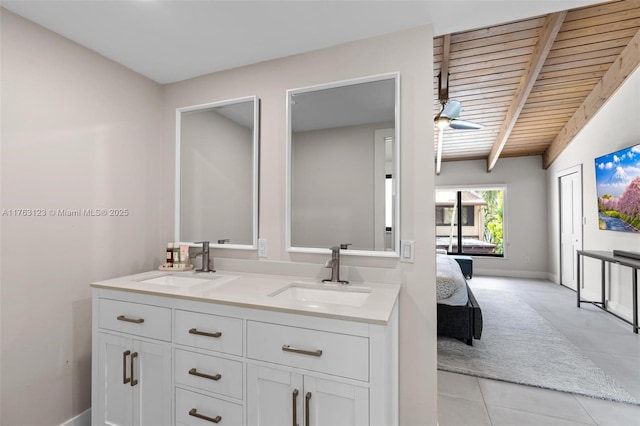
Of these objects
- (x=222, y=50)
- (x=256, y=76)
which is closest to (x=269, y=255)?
(x=256, y=76)

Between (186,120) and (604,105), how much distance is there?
511 cm

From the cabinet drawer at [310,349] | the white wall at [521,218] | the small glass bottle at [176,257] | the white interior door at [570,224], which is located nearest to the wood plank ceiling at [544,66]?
the white interior door at [570,224]

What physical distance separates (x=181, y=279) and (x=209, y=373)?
856 mm

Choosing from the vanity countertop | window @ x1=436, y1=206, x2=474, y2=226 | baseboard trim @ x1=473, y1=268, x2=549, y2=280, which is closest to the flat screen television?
baseboard trim @ x1=473, y1=268, x2=549, y2=280

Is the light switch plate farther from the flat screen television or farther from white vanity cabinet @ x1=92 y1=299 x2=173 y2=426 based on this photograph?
the flat screen television

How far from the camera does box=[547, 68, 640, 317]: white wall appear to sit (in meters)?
3.31

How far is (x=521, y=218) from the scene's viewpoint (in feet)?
20.7

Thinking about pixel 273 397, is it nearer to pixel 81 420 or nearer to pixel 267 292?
pixel 267 292

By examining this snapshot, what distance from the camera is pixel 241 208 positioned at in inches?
81.4

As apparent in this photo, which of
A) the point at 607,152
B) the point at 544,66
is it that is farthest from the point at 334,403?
the point at 607,152

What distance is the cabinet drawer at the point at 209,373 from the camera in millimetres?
1337

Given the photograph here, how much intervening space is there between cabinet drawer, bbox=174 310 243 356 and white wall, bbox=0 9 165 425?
0.86m

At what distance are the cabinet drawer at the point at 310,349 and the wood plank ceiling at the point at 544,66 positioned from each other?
2.82 metres

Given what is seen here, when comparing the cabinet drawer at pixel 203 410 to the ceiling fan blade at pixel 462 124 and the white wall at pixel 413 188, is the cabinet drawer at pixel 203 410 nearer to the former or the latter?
the white wall at pixel 413 188
